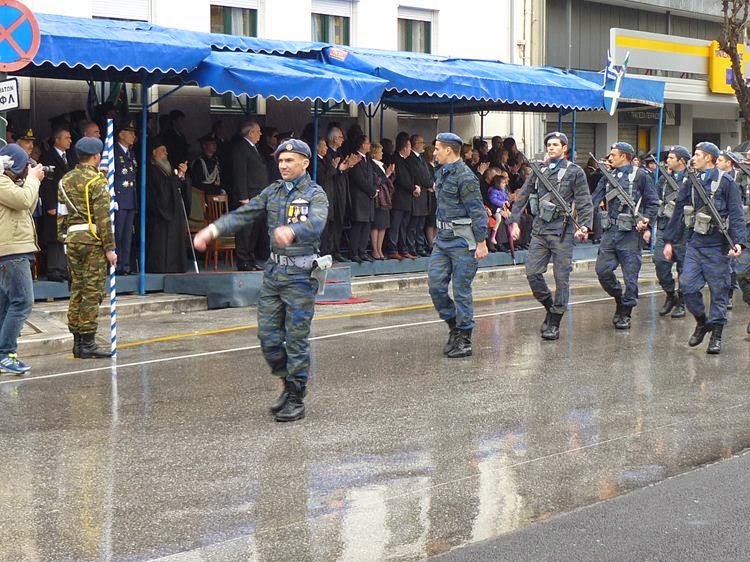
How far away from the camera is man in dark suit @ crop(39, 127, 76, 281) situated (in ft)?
46.1

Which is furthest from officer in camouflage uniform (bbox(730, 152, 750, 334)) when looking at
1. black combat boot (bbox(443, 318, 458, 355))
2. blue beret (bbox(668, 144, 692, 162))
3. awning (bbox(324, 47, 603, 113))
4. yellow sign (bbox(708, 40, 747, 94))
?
yellow sign (bbox(708, 40, 747, 94))

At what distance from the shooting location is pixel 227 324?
13352 mm

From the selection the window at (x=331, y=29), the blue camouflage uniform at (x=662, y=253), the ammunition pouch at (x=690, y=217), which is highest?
the window at (x=331, y=29)

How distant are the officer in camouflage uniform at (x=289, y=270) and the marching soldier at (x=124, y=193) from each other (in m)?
6.54

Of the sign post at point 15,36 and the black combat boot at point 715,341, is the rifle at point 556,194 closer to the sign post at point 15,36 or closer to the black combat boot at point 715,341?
the black combat boot at point 715,341

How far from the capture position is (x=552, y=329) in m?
12.2

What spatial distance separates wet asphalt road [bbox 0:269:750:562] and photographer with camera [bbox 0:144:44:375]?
465mm

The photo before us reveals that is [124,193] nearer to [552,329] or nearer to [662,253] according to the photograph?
[552,329]

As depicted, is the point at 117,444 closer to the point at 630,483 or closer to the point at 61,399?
the point at 61,399

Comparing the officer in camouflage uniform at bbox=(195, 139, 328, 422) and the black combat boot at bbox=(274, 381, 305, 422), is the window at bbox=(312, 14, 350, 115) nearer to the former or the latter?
the officer in camouflage uniform at bbox=(195, 139, 328, 422)

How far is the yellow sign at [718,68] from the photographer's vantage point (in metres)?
30.4

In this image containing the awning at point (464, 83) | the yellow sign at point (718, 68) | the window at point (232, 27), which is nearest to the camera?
the awning at point (464, 83)

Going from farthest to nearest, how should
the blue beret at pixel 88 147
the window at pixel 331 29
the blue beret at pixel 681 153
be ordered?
the window at pixel 331 29
the blue beret at pixel 681 153
the blue beret at pixel 88 147

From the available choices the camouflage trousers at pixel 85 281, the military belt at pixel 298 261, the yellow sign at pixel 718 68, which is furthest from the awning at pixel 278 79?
the yellow sign at pixel 718 68
